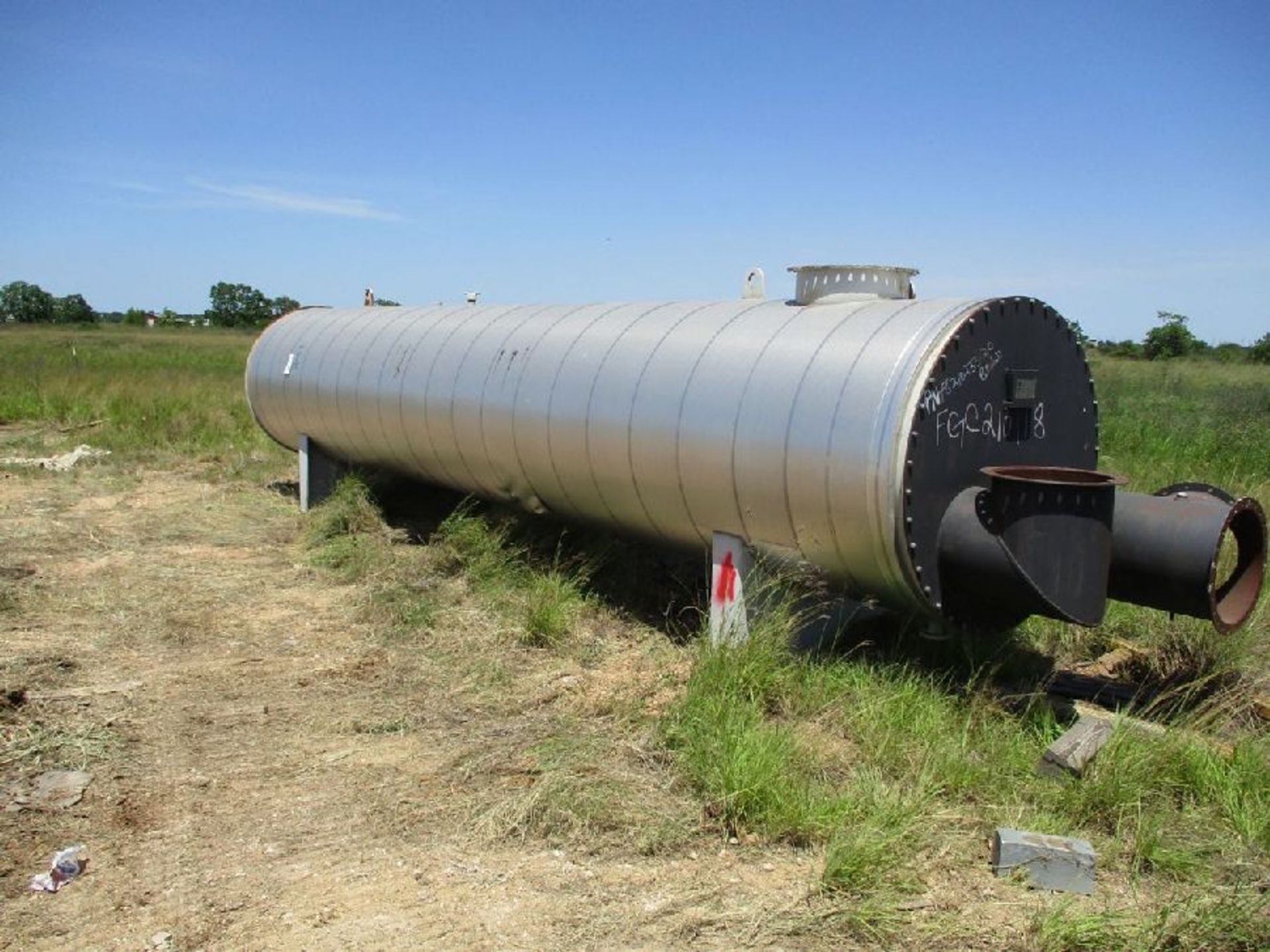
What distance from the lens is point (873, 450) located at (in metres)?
4.93

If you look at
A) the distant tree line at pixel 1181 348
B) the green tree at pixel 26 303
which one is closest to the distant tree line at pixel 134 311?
the green tree at pixel 26 303

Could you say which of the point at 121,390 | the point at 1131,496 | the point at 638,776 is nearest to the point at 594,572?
the point at 638,776

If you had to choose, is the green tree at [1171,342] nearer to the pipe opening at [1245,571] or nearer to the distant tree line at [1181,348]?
the distant tree line at [1181,348]

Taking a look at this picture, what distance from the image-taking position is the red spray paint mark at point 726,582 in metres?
5.91

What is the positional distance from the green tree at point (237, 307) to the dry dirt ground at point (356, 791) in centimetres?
6756

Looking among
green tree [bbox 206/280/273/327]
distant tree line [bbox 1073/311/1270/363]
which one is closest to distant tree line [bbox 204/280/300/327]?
green tree [bbox 206/280/273/327]

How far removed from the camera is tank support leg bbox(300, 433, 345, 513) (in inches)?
428

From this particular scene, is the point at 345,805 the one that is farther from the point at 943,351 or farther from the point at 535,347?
the point at 535,347

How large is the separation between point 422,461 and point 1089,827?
6032 mm

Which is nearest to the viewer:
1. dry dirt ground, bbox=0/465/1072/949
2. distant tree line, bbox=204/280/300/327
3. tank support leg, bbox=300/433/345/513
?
dry dirt ground, bbox=0/465/1072/949

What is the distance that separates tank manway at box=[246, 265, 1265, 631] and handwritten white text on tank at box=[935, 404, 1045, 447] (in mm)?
15

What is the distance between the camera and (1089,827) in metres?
4.27

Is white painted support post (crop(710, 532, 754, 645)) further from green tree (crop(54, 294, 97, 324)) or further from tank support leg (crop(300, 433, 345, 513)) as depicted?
green tree (crop(54, 294, 97, 324))

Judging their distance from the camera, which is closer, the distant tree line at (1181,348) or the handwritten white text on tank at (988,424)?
the handwritten white text on tank at (988,424)
